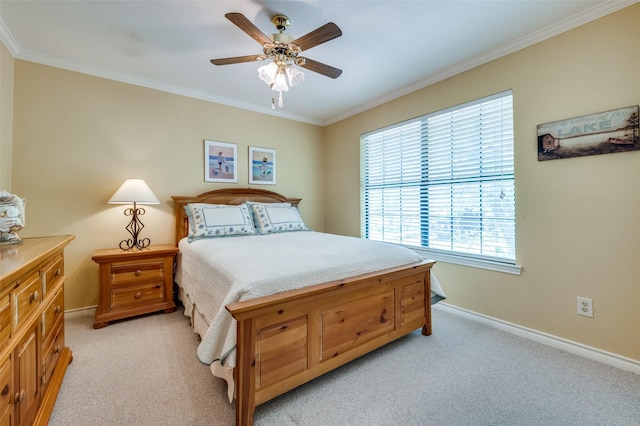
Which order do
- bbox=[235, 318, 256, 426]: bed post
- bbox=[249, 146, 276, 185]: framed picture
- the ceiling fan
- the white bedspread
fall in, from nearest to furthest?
bbox=[235, 318, 256, 426]: bed post → the white bedspread → the ceiling fan → bbox=[249, 146, 276, 185]: framed picture

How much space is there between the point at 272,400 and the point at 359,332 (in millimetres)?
670

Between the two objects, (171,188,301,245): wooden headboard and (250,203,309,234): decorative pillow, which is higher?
(171,188,301,245): wooden headboard

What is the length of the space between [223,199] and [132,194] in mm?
1021

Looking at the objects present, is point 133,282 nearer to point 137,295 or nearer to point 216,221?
point 137,295

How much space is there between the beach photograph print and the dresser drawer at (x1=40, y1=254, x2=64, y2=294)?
344 centimetres

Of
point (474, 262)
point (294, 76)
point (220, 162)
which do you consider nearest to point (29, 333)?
point (294, 76)

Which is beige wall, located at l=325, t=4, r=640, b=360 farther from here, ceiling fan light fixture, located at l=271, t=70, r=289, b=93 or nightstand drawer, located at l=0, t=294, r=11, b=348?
nightstand drawer, located at l=0, t=294, r=11, b=348

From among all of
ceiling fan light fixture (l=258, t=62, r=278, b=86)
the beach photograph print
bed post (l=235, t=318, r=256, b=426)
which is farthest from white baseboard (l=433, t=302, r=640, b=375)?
ceiling fan light fixture (l=258, t=62, r=278, b=86)

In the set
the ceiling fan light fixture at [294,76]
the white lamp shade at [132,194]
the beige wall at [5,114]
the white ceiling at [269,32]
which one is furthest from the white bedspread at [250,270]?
the white ceiling at [269,32]

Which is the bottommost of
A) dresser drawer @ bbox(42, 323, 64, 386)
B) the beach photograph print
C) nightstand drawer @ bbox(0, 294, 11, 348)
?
dresser drawer @ bbox(42, 323, 64, 386)

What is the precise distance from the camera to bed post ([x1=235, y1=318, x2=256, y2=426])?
130 cm

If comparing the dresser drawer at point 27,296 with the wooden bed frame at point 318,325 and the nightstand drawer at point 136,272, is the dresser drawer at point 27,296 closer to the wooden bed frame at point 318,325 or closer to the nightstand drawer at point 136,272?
the wooden bed frame at point 318,325

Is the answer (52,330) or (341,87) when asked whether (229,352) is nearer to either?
(52,330)

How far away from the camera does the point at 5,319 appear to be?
37.5 inches
